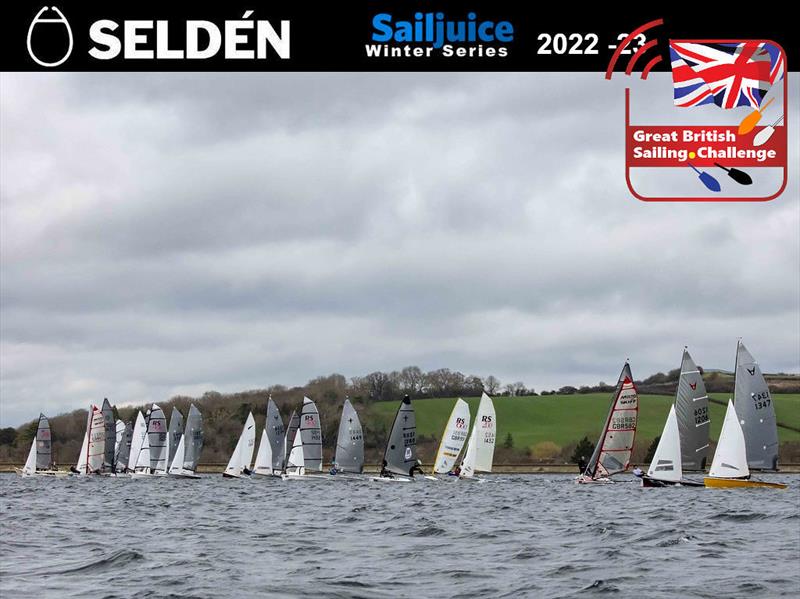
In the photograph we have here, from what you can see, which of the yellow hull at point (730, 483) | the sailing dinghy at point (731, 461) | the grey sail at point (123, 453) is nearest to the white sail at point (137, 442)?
the grey sail at point (123, 453)

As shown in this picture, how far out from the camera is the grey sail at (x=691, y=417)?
229 ft

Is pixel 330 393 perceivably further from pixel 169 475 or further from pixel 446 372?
pixel 169 475

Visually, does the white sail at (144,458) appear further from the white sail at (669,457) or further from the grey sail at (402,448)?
the white sail at (669,457)

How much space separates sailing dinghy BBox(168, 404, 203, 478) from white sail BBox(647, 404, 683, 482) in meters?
49.6

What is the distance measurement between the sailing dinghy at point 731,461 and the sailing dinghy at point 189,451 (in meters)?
53.4

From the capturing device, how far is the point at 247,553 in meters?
24.1

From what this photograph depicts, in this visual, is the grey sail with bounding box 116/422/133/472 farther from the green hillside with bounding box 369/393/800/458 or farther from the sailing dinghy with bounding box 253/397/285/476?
the green hillside with bounding box 369/393/800/458

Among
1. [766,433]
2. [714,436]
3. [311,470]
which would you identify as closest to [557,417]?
[714,436]

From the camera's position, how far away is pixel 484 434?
254ft

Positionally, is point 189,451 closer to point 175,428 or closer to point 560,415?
point 175,428

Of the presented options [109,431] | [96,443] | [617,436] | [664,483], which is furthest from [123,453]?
[664,483]

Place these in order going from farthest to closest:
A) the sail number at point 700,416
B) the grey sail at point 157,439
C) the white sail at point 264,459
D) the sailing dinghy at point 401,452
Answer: the grey sail at point 157,439 < the white sail at point 264,459 < the sailing dinghy at point 401,452 < the sail number at point 700,416

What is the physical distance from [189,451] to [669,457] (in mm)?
52956

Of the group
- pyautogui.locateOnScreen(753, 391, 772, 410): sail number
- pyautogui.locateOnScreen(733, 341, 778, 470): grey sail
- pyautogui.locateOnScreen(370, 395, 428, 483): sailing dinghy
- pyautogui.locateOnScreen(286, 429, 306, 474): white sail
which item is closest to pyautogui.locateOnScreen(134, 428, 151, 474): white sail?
pyautogui.locateOnScreen(286, 429, 306, 474): white sail
